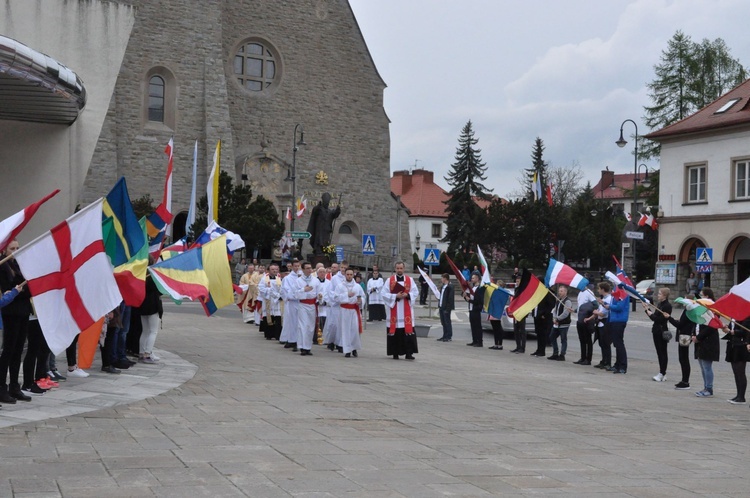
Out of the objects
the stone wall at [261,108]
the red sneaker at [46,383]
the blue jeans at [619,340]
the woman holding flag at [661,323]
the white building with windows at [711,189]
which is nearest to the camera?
the red sneaker at [46,383]

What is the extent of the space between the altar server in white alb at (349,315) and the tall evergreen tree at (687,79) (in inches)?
1779

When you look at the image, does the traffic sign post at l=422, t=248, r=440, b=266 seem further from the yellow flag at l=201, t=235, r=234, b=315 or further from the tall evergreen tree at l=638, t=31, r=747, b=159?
the tall evergreen tree at l=638, t=31, r=747, b=159

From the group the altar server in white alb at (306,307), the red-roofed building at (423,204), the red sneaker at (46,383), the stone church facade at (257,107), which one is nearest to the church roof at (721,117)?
the stone church facade at (257,107)

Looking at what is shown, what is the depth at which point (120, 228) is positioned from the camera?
45.6ft

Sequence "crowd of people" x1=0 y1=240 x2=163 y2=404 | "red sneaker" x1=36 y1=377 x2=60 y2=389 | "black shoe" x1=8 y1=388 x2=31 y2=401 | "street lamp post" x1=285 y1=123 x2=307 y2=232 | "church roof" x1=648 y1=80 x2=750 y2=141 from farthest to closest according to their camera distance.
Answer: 1. "street lamp post" x1=285 y1=123 x2=307 y2=232
2. "church roof" x1=648 y1=80 x2=750 y2=141
3. "red sneaker" x1=36 y1=377 x2=60 y2=389
4. "black shoe" x1=8 y1=388 x2=31 y2=401
5. "crowd of people" x1=0 y1=240 x2=163 y2=404

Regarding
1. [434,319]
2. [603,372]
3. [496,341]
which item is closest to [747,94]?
[434,319]

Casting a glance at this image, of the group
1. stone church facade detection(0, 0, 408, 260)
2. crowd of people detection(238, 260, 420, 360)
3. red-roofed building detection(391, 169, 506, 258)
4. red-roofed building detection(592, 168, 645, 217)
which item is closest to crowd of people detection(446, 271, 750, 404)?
crowd of people detection(238, 260, 420, 360)

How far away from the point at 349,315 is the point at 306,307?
87 cm

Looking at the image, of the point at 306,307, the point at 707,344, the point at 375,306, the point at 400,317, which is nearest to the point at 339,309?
the point at 306,307

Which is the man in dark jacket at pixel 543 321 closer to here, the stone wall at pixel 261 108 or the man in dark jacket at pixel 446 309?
the man in dark jacket at pixel 446 309

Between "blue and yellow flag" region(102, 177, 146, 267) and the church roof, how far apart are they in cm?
3475

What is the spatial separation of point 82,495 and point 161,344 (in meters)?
13.1

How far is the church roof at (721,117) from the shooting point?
43375mm

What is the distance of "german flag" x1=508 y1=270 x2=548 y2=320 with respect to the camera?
67.8 ft
